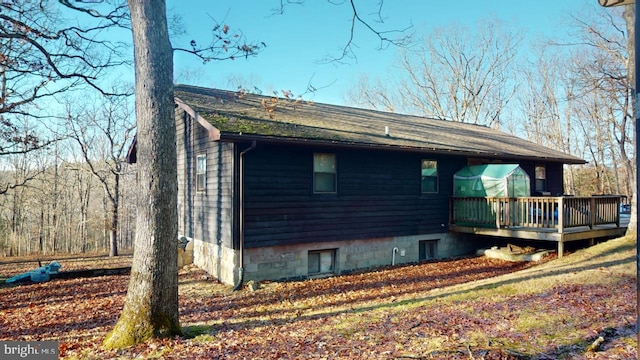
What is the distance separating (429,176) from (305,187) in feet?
16.5

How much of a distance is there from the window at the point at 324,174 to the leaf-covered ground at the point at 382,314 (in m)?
2.57

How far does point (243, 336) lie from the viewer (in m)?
5.91

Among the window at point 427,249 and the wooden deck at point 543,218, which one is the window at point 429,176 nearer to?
the wooden deck at point 543,218

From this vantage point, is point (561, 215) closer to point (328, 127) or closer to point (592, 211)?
point (592, 211)

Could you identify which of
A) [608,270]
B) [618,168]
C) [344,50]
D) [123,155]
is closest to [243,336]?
[344,50]

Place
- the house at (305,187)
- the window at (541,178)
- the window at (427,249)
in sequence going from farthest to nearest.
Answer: the window at (541,178) < the window at (427,249) < the house at (305,187)

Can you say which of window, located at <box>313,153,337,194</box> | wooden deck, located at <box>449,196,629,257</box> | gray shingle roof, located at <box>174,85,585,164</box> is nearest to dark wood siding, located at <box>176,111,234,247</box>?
gray shingle roof, located at <box>174,85,585,164</box>

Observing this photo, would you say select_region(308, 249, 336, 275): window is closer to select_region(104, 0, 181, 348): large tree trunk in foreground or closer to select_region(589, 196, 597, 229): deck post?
select_region(104, 0, 181, 348): large tree trunk in foreground

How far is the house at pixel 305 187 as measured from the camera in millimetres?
9805

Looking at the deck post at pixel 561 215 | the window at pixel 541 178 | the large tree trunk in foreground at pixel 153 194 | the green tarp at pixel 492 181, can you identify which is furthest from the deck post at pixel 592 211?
the large tree trunk in foreground at pixel 153 194

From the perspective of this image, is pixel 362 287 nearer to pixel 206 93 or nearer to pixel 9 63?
pixel 206 93

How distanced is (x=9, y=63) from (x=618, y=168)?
3992 centimetres

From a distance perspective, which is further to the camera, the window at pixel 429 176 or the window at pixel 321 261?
the window at pixel 429 176

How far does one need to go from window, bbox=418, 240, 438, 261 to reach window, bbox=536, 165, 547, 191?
656 centimetres
